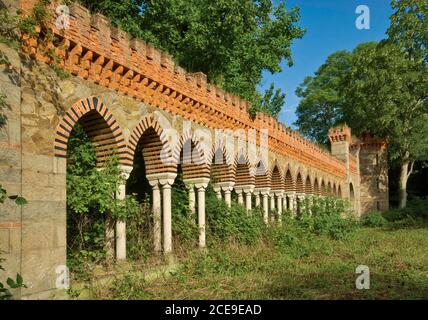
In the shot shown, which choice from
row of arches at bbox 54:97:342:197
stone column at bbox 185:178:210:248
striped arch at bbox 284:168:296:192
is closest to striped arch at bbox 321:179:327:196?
striped arch at bbox 284:168:296:192

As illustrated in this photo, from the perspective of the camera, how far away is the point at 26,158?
628 centimetres

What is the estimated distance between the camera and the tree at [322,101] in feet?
129

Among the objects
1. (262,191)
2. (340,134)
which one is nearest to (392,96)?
(340,134)

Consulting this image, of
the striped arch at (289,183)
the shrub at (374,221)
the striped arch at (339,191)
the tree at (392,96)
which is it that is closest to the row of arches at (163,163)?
the striped arch at (289,183)

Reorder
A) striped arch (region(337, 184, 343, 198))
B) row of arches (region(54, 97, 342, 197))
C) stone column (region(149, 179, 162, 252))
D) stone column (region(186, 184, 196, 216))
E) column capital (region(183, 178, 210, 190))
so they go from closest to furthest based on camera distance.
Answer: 1. row of arches (region(54, 97, 342, 197))
2. stone column (region(149, 179, 162, 252))
3. stone column (region(186, 184, 196, 216))
4. column capital (region(183, 178, 210, 190))
5. striped arch (region(337, 184, 343, 198))

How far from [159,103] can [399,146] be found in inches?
979

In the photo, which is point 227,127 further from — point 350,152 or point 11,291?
point 350,152

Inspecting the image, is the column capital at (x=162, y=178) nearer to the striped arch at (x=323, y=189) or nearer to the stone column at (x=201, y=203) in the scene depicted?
the stone column at (x=201, y=203)

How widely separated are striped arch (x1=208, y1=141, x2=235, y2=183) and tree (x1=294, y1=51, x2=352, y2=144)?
27531 mm

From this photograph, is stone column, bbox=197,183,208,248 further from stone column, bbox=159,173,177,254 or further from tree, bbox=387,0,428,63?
tree, bbox=387,0,428,63

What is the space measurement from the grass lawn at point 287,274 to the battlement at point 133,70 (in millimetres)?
3421

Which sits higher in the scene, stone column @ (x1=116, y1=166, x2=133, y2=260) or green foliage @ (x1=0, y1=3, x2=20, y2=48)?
green foliage @ (x1=0, y1=3, x2=20, y2=48)

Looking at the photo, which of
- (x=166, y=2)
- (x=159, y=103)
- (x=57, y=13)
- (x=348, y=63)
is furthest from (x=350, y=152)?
(x=57, y=13)

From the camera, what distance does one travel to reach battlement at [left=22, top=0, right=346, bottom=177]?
24.1 feet
